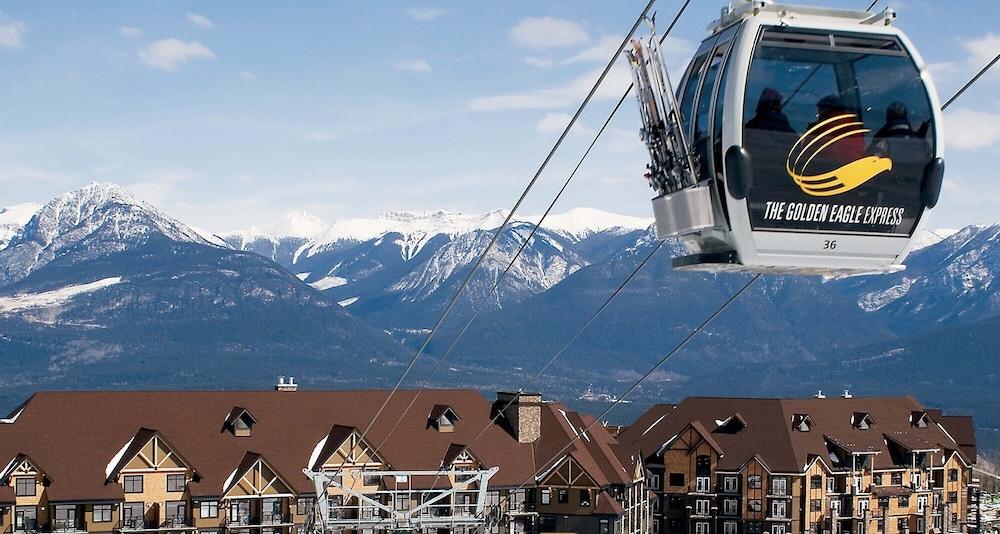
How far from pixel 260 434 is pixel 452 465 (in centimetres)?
1017

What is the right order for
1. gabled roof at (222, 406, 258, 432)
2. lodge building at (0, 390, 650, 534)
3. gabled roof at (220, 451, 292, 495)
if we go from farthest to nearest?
gabled roof at (222, 406, 258, 432) < gabled roof at (220, 451, 292, 495) < lodge building at (0, 390, 650, 534)

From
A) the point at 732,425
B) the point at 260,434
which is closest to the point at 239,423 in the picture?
the point at 260,434

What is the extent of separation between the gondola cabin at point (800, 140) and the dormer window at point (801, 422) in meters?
90.2

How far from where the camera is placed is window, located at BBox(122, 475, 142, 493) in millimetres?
79312

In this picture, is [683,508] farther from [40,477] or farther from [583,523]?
[40,477]

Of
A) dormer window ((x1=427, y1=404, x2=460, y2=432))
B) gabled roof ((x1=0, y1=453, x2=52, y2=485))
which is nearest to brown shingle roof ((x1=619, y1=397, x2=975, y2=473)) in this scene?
dormer window ((x1=427, y1=404, x2=460, y2=432))

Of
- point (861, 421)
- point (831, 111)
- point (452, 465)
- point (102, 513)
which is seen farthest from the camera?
point (861, 421)

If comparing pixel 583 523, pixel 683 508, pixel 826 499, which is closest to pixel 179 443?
pixel 583 523

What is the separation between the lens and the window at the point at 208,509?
80438 millimetres

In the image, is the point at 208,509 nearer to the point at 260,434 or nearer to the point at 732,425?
the point at 260,434

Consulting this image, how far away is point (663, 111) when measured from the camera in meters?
21.2

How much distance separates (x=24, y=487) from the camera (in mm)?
77750

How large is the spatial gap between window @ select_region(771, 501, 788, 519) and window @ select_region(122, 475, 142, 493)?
144 ft

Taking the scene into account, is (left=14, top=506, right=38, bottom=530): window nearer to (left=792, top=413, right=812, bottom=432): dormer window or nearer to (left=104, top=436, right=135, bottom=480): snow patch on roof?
(left=104, top=436, right=135, bottom=480): snow patch on roof
